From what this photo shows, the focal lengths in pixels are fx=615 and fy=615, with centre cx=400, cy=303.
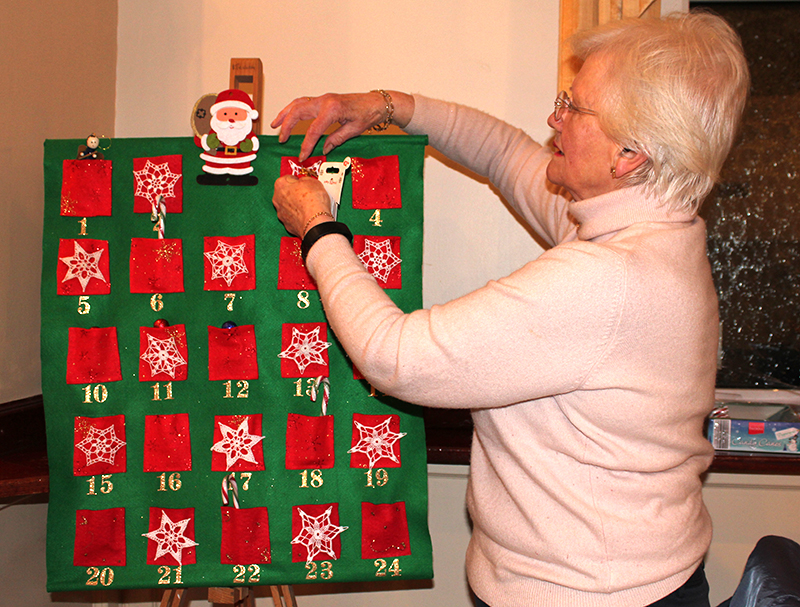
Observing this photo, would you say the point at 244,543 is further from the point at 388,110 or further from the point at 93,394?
the point at 388,110

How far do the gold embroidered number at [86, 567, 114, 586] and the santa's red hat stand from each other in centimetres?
105

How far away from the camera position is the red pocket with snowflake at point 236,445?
138 centimetres

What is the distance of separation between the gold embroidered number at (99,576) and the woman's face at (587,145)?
1279 millimetres

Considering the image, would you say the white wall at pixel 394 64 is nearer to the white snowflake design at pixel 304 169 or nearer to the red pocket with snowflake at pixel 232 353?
the white snowflake design at pixel 304 169

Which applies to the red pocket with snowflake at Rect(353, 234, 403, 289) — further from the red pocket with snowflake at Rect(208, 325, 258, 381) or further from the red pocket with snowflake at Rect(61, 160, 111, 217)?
the red pocket with snowflake at Rect(61, 160, 111, 217)

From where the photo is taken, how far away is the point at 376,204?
142 cm

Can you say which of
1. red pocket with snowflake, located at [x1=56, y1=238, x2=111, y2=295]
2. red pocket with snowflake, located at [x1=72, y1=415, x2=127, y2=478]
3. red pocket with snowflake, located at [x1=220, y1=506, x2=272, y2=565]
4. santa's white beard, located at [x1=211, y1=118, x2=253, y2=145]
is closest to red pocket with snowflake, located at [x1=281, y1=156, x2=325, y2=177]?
santa's white beard, located at [x1=211, y1=118, x2=253, y2=145]

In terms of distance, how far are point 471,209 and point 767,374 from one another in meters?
1.07

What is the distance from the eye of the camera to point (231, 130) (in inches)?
54.1

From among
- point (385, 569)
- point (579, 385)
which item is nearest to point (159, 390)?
point (385, 569)

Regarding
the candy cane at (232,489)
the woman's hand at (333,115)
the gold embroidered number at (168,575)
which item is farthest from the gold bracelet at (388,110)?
the gold embroidered number at (168,575)

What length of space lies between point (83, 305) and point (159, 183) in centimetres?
33

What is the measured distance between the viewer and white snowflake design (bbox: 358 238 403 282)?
1.41 metres

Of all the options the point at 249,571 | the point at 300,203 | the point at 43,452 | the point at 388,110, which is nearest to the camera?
the point at 300,203
